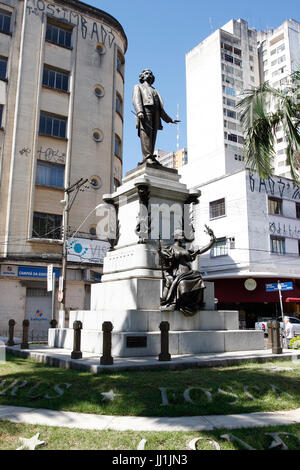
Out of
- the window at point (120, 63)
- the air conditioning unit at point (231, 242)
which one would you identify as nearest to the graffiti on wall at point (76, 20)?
the window at point (120, 63)

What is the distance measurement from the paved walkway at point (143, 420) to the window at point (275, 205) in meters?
33.6

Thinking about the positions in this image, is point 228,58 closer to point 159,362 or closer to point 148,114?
point 148,114

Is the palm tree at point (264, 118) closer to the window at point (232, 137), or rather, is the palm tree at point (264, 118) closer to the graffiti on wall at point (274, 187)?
the graffiti on wall at point (274, 187)

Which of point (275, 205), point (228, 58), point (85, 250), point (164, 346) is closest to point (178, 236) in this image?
point (164, 346)

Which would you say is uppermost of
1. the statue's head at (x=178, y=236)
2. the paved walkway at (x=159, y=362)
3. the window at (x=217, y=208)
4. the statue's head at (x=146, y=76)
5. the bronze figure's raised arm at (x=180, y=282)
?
the window at (x=217, y=208)

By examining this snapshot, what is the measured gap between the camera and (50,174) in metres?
31.8

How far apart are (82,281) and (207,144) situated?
179 ft

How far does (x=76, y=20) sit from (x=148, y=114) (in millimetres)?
26457

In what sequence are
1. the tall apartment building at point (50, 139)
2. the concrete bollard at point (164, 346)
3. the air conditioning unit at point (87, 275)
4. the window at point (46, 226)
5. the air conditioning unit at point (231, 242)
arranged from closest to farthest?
the concrete bollard at point (164, 346) → the tall apartment building at point (50, 139) → the window at point (46, 226) → the air conditioning unit at point (87, 275) → the air conditioning unit at point (231, 242)

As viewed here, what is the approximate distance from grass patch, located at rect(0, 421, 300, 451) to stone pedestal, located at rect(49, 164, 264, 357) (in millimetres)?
4850

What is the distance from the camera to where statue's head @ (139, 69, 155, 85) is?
14.1 m

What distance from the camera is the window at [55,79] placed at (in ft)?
108

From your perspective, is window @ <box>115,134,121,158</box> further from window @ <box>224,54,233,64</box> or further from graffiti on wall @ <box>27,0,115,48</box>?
window @ <box>224,54,233,64</box>

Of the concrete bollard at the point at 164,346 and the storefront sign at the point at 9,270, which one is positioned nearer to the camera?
the concrete bollard at the point at 164,346
